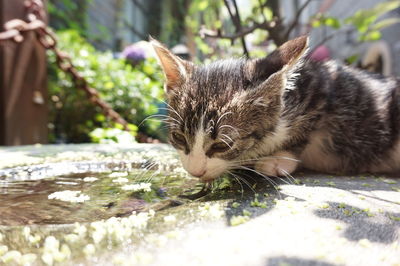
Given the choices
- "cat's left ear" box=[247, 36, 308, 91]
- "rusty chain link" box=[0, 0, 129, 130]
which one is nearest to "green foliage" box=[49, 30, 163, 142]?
"rusty chain link" box=[0, 0, 129, 130]

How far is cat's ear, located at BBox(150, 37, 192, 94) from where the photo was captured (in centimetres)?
198

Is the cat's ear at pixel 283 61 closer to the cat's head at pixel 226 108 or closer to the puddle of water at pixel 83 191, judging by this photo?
the cat's head at pixel 226 108

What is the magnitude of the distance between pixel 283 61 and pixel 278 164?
57 cm

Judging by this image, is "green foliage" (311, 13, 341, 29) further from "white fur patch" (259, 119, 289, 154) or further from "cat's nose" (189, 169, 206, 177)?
"cat's nose" (189, 169, 206, 177)

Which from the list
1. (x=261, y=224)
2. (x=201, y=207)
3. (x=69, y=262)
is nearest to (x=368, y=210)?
(x=261, y=224)

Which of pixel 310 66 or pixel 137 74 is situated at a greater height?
pixel 137 74

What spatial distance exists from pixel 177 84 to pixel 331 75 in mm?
1015

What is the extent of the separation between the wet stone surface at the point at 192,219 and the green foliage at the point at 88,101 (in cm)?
237

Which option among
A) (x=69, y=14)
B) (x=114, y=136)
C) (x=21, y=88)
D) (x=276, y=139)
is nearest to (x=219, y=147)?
(x=276, y=139)

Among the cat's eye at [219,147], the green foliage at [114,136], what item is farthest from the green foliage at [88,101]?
the cat's eye at [219,147]

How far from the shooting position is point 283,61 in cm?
179

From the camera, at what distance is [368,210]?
4.34 feet

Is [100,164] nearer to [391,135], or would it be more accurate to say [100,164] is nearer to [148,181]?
[148,181]

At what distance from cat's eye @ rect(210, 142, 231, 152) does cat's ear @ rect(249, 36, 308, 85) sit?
426 millimetres
